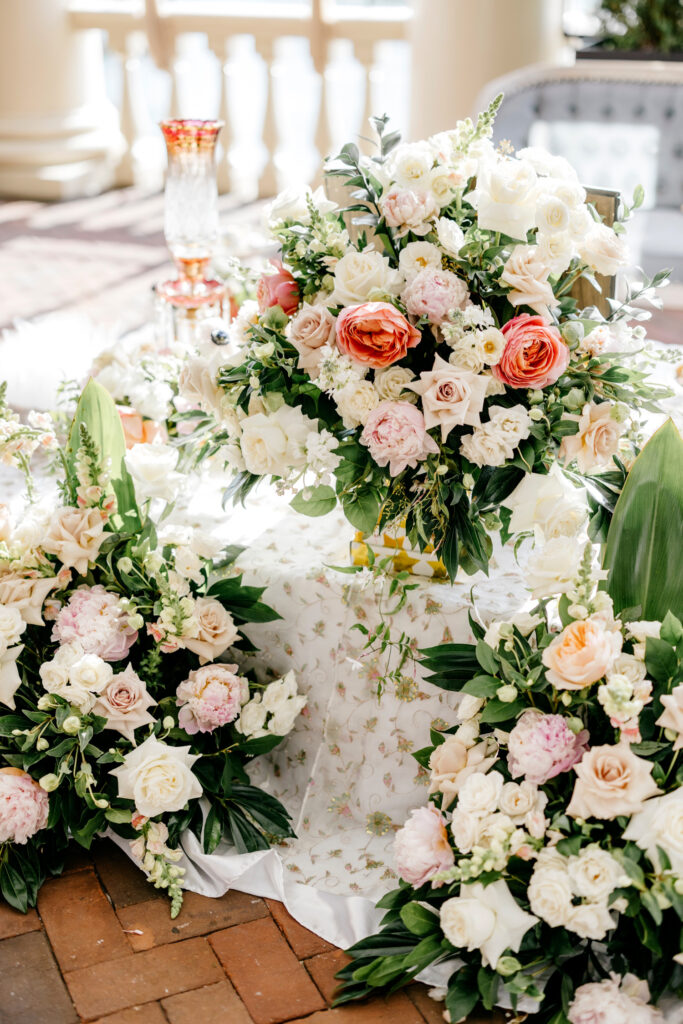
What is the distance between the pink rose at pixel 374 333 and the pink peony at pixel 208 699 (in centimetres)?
59

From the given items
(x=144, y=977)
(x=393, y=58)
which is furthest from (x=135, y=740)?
(x=393, y=58)

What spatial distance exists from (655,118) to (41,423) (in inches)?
134

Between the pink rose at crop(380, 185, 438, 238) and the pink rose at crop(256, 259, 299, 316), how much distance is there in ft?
0.55

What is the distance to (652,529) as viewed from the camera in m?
1.49

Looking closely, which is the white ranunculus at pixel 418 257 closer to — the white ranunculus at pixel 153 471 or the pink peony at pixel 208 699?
the white ranunculus at pixel 153 471

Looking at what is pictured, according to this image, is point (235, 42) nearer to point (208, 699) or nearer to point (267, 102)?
point (267, 102)

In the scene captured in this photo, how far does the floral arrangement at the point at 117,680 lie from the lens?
1.66 m

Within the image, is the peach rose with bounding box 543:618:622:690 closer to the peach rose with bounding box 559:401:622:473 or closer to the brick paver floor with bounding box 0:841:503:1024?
the peach rose with bounding box 559:401:622:473

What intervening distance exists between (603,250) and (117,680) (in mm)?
932

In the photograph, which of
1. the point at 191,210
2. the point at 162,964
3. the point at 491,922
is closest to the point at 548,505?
the point at 491,922

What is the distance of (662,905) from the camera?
1306 mm


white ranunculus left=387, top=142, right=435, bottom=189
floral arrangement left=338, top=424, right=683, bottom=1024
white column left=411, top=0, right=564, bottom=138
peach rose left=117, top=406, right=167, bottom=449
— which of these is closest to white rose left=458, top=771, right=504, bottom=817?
floral arrangement left=338, top=424, right=683, bottom=1024

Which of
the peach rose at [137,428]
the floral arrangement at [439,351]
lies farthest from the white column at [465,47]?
the floral arrangement at [439,351]

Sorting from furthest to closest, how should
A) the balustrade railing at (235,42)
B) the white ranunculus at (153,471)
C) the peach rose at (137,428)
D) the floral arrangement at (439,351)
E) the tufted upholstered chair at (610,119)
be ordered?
the balustrade railing at (235,42) < the tufted upholstered chair at (610,119) < the peach rose at (137,428) < the white ranunculus at (153,471) < the floral arrangement at (439,351)
